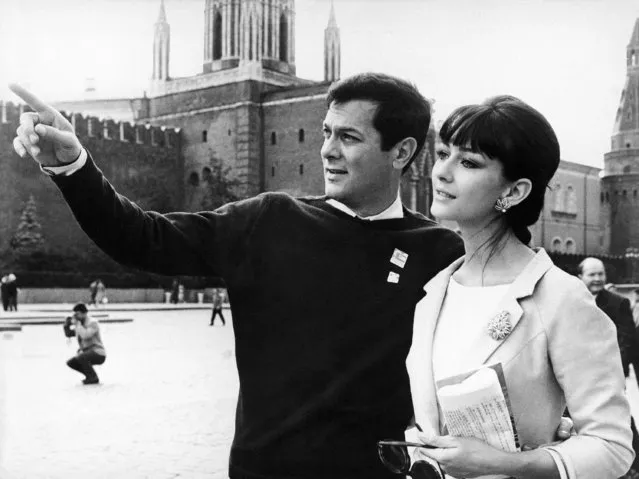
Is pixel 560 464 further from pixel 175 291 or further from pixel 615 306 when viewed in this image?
pixel 175 291

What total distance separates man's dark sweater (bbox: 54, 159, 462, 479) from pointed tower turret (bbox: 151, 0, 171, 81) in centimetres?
951

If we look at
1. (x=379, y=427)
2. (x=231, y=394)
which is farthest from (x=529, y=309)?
(x=231, y=394)

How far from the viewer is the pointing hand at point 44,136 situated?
5.38 ft

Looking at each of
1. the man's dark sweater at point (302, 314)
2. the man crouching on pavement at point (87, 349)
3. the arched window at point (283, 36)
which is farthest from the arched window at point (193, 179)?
the man's dark sweater at point (302, 314)

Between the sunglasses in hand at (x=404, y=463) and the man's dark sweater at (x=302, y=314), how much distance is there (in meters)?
0.31

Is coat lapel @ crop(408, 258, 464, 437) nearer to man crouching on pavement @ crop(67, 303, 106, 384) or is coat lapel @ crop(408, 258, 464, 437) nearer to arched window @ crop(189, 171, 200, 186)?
man crouching on pavement @ crop(67, 303, 106, 384)

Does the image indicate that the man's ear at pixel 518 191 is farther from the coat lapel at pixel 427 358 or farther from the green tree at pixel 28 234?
the green tree at pixel 28 234

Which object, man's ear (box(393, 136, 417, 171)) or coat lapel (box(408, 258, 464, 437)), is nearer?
coat lapel (box(408, 258, 464, 437))

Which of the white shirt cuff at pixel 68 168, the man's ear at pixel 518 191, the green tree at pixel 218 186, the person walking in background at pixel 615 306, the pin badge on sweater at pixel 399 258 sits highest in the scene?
the green tree at pixel 218 186

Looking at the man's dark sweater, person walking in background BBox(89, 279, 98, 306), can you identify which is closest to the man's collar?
the man's dark sweater

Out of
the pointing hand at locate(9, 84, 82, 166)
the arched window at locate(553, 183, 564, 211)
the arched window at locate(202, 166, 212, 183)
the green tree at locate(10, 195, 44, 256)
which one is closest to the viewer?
the pointing hand at locate(9, 84, 82, 166)

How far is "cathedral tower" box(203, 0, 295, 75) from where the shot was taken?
72.7 ft

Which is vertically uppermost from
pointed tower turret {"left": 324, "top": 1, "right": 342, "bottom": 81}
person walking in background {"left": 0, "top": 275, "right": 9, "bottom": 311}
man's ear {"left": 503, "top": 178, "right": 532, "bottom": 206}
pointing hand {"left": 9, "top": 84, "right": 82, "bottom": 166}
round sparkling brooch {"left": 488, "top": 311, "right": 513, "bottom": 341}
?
pointed tower turret {"left": 324, "top": 1, "right": 342, "bottom": 81}

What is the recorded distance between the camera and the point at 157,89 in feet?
120
